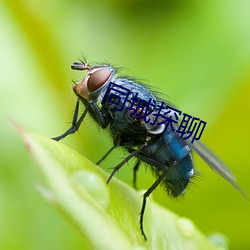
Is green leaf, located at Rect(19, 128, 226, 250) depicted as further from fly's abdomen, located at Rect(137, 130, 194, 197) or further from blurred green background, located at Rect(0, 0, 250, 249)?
blurred green background, located at Rect(0, 0, 250, 249)

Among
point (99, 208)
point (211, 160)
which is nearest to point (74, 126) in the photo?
point (211, 160)

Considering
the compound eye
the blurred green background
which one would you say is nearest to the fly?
the compound eye

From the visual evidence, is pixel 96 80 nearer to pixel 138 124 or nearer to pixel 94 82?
pixel 94 82

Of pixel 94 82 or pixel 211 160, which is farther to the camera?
pixel 211 160

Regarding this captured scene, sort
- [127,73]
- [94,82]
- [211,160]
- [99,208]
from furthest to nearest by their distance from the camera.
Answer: [127,73] → [211,160] → [94,82] → [99,208]

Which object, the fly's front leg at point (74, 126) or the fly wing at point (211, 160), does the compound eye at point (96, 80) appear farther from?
the fly wing at point (211, 160)

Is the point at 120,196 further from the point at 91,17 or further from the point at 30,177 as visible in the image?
the point at 91,17
